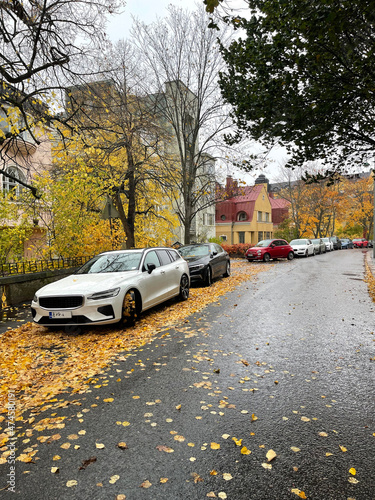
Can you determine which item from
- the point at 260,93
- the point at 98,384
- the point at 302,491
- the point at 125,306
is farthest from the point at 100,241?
the point at 302,491

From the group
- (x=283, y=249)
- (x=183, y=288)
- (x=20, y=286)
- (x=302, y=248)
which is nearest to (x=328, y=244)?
(x=302, y=248)

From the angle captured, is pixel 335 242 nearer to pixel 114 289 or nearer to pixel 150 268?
pixel 150 268

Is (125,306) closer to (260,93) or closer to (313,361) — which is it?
(313,361)

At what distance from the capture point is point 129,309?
6562 mm

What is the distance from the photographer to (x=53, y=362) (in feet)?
16.1

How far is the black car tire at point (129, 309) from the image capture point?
6.50 metres

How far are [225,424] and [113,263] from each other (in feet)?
17.3

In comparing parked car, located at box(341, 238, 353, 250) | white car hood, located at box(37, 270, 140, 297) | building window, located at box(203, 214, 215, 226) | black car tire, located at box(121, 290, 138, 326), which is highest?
building window, located at box(203, 214, 215, 226)

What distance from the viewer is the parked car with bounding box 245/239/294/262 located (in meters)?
23.2

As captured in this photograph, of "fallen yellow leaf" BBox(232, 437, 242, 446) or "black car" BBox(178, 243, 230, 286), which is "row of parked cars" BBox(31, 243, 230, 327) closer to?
"black car" BBox(178, 243, 230, 286)

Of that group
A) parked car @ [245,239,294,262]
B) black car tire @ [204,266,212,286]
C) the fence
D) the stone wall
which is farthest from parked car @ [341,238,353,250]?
the stone wall

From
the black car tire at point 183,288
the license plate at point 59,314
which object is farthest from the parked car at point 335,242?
the license plate at point 59,314

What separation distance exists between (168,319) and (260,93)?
536 centimetres

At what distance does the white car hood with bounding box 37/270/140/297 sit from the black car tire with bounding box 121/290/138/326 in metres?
0.32
